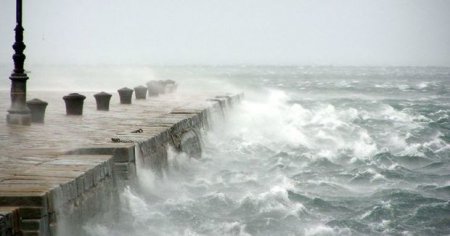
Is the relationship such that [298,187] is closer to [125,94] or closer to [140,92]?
[125,94]

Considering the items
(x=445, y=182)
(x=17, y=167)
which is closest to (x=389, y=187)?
(x=445, y=182)

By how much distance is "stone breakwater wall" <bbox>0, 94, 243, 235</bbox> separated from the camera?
479cm

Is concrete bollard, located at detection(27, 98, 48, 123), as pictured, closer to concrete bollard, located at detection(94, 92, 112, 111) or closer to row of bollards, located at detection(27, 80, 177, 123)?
row of bollards, located at detection(27, 80, 177, 123)

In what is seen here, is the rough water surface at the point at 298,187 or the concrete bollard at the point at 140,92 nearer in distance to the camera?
the rough water surface at the point at 298,187

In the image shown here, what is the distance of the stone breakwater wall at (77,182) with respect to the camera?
4789 millimetres

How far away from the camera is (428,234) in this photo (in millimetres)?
7879

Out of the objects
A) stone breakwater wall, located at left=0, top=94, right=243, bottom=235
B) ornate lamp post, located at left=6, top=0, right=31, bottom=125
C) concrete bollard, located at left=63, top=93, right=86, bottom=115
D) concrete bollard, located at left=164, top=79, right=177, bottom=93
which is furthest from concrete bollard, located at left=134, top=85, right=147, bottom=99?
stone breakwater wall, located at left=0, top=94, right=243, bottom=235

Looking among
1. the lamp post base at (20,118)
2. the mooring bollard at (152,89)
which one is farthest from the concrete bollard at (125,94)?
the lamp post base at (20,118)

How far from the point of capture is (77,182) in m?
5.65

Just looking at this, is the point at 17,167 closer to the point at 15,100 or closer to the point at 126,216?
the point at 126,216

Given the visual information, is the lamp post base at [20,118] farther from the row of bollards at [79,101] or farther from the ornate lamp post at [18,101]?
the row of bollards at [79,101]

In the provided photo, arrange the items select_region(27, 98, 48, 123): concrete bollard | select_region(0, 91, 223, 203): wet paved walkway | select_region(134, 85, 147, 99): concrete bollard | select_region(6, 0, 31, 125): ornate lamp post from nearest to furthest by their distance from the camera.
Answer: select_region(0, 91, 223, 203): wet paved walkway < select_region(6, 0, 31, 125): ornate lamp post < select_region(27, 98, 48, 123): concrete bollard < select_region(134, 85, 147, 99): concrete bollard

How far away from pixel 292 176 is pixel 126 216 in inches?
197

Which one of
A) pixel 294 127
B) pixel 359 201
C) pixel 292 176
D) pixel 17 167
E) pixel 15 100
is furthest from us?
pixel 294 127
